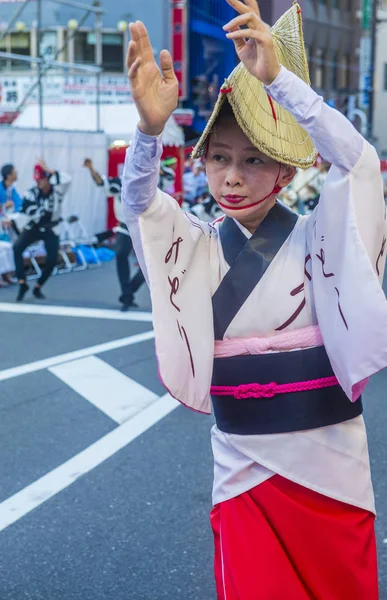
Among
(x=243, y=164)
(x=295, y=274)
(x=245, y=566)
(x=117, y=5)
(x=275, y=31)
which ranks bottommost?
(x=245, y=566)

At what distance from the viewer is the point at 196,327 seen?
2.11m

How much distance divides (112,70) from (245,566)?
24231 mm

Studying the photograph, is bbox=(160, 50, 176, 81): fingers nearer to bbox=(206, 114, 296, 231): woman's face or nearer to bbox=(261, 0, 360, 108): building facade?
bbox=(206, 114, 296, 231): woman's face

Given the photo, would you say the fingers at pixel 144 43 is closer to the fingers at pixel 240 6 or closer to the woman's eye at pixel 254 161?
the fingers at pixel 240 6

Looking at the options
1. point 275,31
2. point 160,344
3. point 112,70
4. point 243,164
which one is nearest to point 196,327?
point 160,344

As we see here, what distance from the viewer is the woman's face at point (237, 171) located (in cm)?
212

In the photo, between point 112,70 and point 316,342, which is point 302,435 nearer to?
point 316,342

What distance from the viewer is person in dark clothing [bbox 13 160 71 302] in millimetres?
10367

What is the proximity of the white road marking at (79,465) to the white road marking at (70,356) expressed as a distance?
997 millimetres

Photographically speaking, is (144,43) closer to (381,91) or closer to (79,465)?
(79,465)

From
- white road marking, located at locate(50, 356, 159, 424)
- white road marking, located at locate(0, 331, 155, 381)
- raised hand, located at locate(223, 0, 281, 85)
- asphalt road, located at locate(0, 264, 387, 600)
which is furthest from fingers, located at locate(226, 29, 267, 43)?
white road marking, located at locate(0, 331, 155, 381)

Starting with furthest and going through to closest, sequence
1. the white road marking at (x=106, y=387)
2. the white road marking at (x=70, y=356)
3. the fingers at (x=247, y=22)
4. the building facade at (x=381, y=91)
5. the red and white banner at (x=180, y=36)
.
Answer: the building facade at (x=381, y=91) → the red and white banner at (x=180, y=36) → the white road marking at (x=70, y=356) → the white road marking at (x=106, y=387) → the fingers at (x=247, y=22)

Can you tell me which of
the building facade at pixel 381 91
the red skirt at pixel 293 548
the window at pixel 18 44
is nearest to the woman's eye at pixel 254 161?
the red skirt at pixel 293 548

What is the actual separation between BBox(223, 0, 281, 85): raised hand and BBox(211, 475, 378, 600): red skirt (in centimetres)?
94
